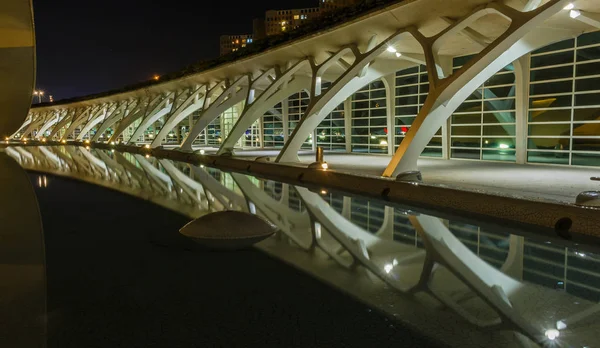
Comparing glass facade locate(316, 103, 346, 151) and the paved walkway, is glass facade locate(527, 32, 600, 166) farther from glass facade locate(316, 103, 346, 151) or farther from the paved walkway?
glass facade locate(316, 103, 346, 151)

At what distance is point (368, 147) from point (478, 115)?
9241 mm

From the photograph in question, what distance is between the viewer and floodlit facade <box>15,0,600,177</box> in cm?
1405

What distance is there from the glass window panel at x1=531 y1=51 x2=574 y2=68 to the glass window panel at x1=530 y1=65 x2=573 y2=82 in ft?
0.75

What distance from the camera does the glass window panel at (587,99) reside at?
1810cm

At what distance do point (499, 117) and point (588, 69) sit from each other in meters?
4.22

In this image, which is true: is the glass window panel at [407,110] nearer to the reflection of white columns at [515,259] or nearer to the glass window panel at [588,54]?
the glass window panel at [588,54]

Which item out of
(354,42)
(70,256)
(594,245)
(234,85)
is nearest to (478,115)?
(354,42)

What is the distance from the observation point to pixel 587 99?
18.4 meters

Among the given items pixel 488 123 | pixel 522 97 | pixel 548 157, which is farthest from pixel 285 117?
pixel 548 157

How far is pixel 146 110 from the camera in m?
43.6

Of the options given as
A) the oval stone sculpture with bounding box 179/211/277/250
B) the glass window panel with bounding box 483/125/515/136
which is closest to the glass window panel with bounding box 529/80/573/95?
the glass window panel with bounding box 483/125/515/136

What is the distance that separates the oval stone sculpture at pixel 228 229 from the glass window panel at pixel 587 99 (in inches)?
605

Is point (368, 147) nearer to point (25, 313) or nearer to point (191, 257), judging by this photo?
point (191, 257)

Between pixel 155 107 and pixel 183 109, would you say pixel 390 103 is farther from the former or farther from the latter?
pixel 155 107
